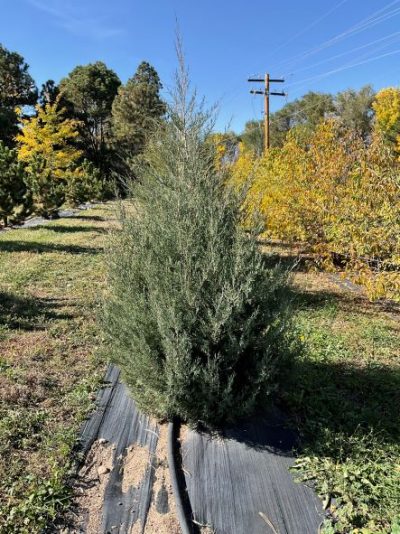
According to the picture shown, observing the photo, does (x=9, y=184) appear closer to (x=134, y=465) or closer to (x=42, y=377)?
(x=42, y=377)

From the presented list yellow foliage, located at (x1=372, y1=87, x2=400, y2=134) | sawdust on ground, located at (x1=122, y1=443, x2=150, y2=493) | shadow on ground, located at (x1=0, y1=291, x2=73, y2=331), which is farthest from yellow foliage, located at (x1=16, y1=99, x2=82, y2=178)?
yellow foliage, located at (x1=372, y1=87, x2=400, y2=134)

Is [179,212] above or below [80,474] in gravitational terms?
above

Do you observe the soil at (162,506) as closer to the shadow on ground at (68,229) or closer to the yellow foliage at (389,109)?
the shadow on ground at (68,229)

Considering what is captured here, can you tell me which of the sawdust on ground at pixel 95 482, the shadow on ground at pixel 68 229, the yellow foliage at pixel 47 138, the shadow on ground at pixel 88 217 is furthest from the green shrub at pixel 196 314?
the yellow foliage at pixel 47 138

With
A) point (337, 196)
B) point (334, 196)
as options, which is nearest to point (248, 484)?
point (334, 196)

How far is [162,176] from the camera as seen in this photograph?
4.13 metres

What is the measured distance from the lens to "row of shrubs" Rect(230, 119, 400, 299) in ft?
14.0

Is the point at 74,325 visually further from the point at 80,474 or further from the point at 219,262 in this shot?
the point at 219,262

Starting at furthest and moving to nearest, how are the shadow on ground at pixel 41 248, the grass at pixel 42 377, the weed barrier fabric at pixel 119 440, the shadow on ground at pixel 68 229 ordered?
1. the shadow on ground at pixel 68 229
2. the shadow on ground at pixel 41 248
3. the grass at pixel 42 377
4. the weed barrier fabric at pixel 119 440

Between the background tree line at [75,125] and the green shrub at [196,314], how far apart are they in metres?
12.1

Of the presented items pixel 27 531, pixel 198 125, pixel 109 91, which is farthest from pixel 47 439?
pixel 109 91

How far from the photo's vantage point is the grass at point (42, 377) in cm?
246

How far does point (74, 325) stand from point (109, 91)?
35.5m

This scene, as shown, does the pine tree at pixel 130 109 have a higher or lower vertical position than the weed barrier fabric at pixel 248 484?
higher
